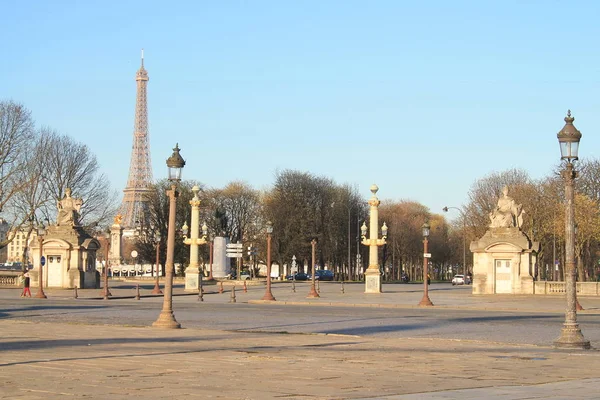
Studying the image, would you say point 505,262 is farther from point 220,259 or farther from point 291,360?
point 291,360

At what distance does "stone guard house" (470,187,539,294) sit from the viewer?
59188 mm

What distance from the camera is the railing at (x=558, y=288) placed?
194 feet

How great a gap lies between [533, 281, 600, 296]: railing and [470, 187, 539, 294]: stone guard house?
0.69 meters

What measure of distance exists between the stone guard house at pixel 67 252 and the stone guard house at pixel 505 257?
89.9 ft

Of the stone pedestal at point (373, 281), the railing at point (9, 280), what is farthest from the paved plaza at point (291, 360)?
the railing at point (9, 280)

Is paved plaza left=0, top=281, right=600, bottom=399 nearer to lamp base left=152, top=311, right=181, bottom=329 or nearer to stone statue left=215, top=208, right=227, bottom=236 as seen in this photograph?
lamp base left=152, top=311, right=181, bottom=329

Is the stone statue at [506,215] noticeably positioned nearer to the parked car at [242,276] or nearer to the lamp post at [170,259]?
the parked car at [242,276]

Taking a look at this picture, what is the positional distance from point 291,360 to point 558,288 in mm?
45184

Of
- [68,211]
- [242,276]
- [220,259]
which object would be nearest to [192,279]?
[68,211]

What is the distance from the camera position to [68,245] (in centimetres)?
6831

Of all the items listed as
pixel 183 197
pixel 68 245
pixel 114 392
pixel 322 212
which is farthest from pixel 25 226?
pixel 114 392

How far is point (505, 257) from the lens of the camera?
59.7m

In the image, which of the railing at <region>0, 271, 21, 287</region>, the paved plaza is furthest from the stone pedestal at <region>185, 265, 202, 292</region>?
the paved plaza

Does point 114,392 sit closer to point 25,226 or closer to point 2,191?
point 2,191
